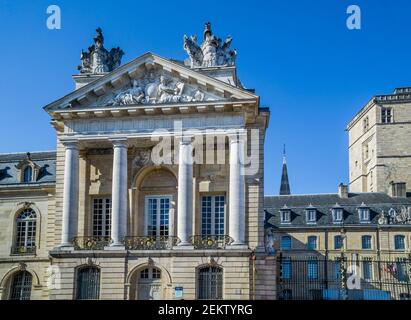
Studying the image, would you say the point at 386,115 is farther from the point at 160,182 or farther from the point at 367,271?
the point at 160,182

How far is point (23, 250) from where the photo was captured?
37594mm

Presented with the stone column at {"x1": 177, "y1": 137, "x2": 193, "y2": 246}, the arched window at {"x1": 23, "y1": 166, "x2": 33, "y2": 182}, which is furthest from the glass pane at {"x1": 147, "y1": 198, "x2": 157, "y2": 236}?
the arched window at {"x1": 23, "y1": 166, "x2": 33, "y2": 182}

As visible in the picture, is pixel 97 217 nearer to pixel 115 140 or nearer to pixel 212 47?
pixel 115 140

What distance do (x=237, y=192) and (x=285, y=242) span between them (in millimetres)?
30159

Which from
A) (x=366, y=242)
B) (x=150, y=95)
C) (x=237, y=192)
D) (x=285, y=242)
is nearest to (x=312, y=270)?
(x=285, y=242)

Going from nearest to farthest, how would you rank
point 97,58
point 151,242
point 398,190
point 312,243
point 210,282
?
point 210,282 → point 151,242 → point 97,58 → point 312,243 → point 398,190

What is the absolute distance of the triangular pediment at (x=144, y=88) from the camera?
32469mm

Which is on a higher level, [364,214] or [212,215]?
[364,214]

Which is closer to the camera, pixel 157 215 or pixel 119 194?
pixel 119 194

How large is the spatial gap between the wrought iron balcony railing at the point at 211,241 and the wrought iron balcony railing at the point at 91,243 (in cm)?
444

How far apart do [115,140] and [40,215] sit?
841cm

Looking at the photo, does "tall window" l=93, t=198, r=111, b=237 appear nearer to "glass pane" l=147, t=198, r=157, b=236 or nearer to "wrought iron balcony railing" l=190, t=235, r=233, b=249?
"glass pane" l=147, t=198, r=157, b=236

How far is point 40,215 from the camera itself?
37.9 meters

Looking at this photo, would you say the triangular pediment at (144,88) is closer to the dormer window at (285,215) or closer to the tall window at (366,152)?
the dormer window at (285,215)
